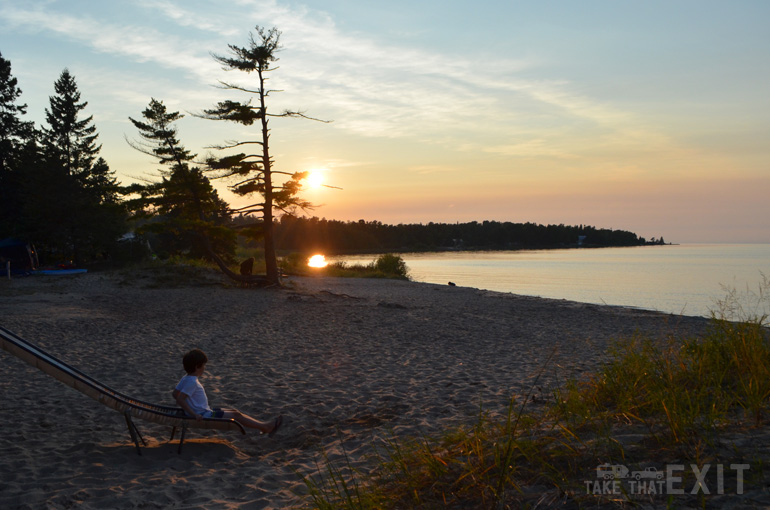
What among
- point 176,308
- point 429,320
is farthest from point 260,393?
point 176,308

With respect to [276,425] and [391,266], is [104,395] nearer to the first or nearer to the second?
[276,425]

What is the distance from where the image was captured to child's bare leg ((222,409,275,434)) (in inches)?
229

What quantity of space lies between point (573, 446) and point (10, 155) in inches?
1656

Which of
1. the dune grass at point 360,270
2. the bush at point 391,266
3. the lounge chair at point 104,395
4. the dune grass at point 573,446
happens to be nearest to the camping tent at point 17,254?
the dune grass at point 360,270

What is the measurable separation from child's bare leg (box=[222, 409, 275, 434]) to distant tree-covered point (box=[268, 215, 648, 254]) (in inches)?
3773

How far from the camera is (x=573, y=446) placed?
14.0ft

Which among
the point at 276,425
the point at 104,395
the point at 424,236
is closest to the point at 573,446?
the point at 276,425

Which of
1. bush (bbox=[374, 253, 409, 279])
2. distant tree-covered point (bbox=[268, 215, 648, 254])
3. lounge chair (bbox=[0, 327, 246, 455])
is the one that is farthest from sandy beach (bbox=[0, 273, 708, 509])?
distant tree-covered point (bbox=[268, 215, 648, 254])

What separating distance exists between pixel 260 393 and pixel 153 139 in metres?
26.1

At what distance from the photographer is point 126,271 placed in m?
27.8

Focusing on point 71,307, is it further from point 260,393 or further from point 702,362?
point 702,362

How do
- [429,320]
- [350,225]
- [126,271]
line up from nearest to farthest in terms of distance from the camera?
1. [429,320]
2. [126,271]
3. [350,225]

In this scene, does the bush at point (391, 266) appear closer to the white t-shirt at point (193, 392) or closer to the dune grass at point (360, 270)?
the dune grass at point (360, 270)

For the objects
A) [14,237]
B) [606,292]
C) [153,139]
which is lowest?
[606,292]
